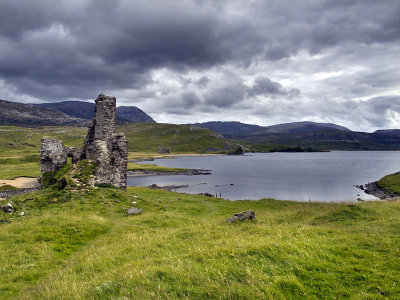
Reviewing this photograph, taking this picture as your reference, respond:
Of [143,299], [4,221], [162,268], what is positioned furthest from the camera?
[4,221]

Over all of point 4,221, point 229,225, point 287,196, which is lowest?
point 287,196

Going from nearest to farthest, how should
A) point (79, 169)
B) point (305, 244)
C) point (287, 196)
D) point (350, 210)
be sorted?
point (305, 244) → point (350, 210) → point (79, 169) → point (287, 196)

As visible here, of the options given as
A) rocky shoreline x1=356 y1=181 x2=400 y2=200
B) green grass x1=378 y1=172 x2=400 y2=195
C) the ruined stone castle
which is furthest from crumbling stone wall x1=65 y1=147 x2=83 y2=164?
green grass x1=378 y1=172 x2=400 y2=195

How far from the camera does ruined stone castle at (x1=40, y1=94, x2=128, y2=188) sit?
1380 inches

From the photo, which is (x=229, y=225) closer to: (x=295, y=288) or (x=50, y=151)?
(x=295, y=288)

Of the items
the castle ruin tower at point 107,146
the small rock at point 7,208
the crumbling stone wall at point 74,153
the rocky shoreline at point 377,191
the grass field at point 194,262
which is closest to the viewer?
the grass field at point 194,262

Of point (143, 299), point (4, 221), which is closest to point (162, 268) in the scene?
point (143, 299)

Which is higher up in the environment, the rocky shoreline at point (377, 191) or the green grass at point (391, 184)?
the green grass at point (391, 184)

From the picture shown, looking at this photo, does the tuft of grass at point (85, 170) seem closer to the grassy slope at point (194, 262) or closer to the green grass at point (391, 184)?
the grassy slope at point (194, 262)

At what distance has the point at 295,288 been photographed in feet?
23.5

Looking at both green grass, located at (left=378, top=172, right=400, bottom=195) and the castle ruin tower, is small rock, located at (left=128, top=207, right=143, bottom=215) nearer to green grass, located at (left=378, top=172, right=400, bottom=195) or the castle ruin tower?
the castle ruin tower

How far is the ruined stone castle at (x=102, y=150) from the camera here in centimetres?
3506

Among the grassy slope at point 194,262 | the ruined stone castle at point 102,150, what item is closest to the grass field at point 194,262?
the grassy slope at point 194,262

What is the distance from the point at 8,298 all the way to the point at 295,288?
1054 cm
